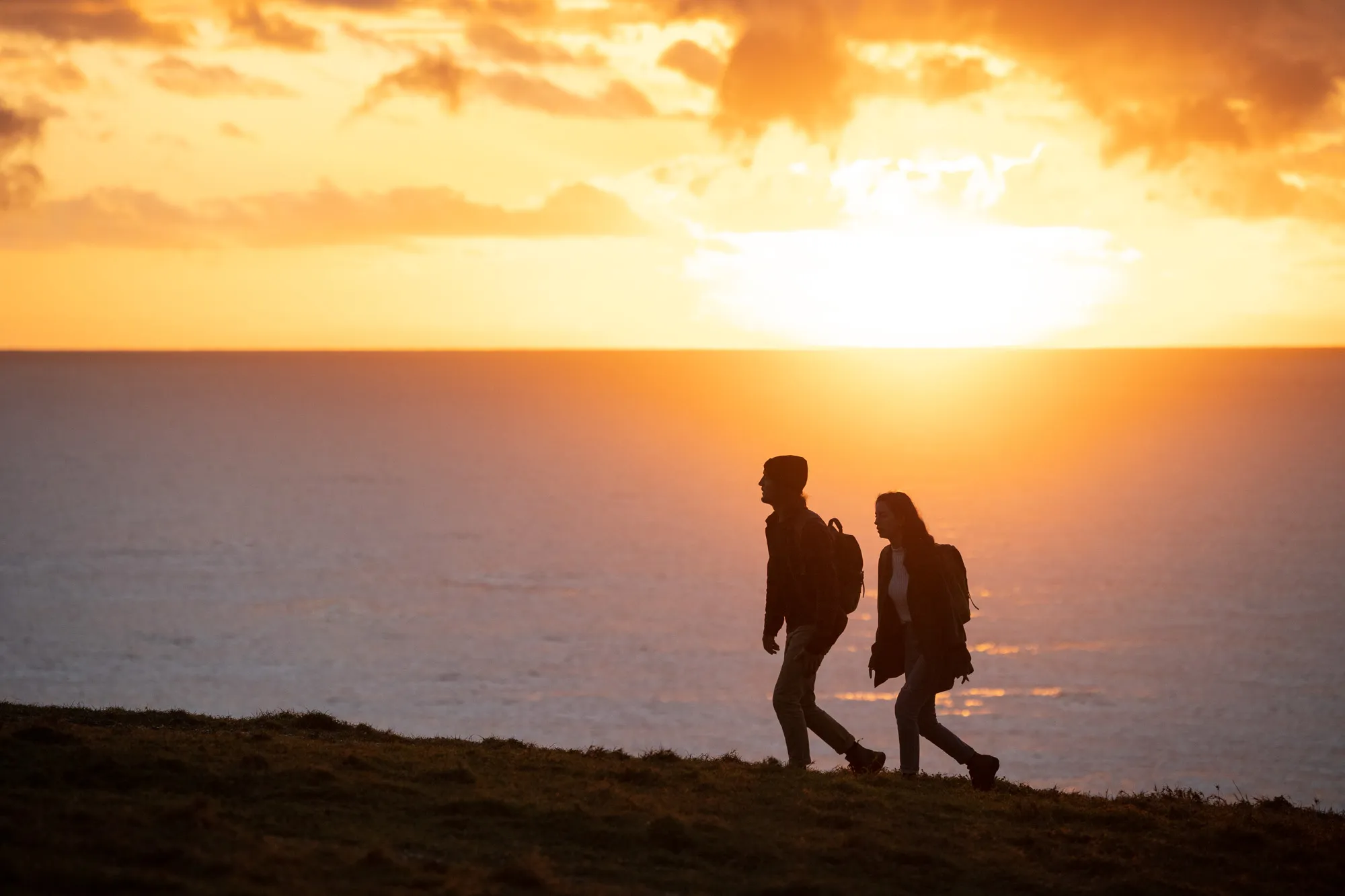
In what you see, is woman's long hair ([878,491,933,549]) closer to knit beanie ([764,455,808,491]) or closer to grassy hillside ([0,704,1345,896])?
knit beanie ([764,455,808,491])

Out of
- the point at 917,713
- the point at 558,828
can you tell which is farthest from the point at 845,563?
the point at 558,828

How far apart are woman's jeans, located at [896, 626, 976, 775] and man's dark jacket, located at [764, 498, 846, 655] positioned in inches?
27.4

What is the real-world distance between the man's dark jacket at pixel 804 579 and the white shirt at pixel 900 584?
51cm

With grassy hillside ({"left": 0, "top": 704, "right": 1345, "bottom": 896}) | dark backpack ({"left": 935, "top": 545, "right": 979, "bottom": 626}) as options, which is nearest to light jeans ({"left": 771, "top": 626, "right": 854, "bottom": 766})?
grassy hillside ({"left": 0, "top": 704, "right": 1345, "bottom": 896})

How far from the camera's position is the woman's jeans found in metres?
12.6

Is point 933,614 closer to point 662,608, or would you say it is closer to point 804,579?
point 804,579

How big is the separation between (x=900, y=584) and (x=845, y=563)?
54 cm

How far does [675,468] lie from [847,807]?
15274cm

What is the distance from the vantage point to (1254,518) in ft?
385

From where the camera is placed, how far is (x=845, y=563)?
495 inches

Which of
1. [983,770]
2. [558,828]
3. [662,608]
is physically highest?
[662,608]

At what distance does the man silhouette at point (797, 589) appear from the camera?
40.7 ft

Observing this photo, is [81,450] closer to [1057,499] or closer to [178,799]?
[1057,499]

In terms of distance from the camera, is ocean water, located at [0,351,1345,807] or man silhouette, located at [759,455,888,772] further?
ocean water, located at [0,351,1345,807]
